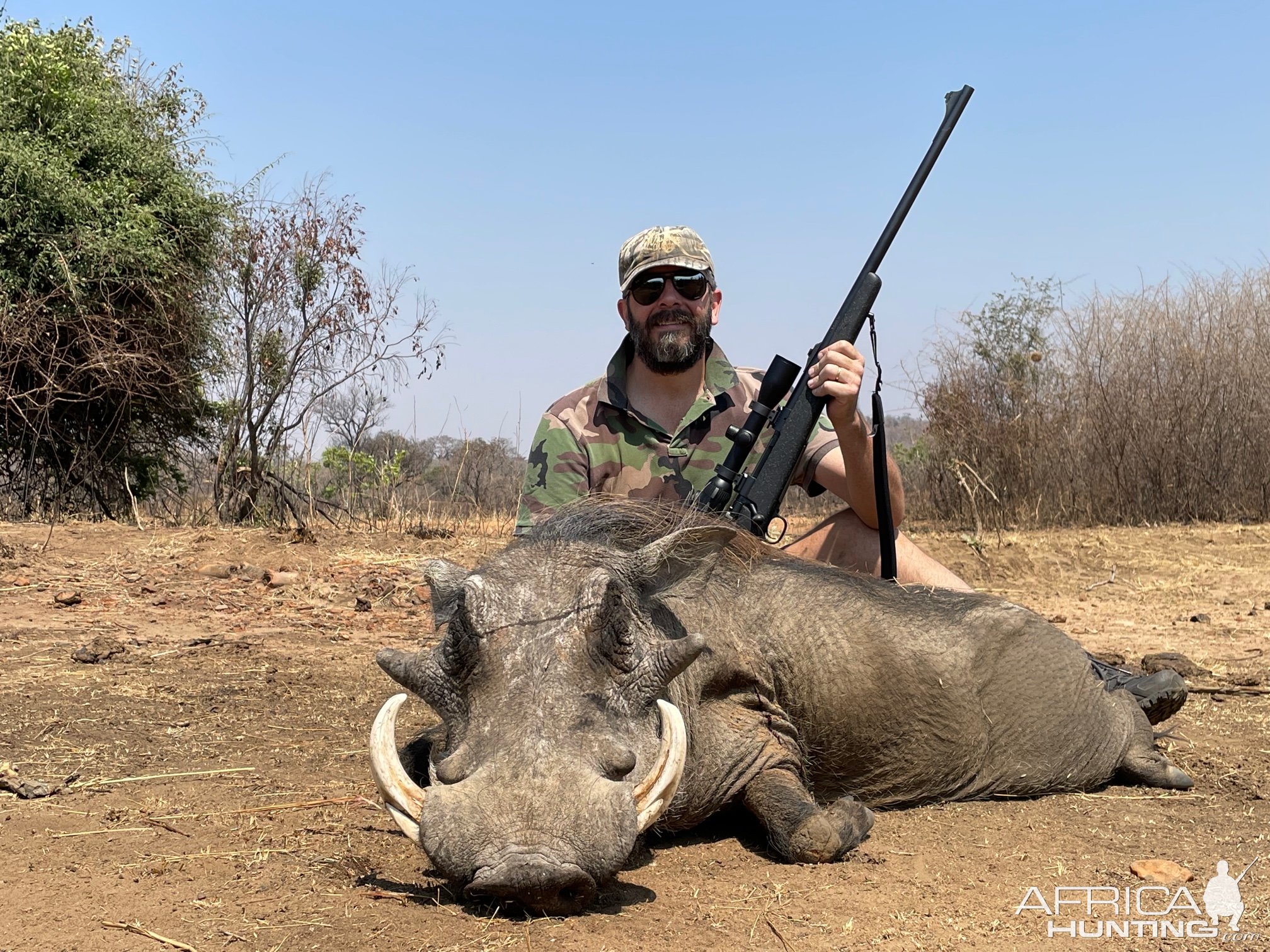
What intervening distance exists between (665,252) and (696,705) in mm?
1963

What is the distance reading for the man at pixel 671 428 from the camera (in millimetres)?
4168

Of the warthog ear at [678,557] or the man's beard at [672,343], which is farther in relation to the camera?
the man's beard at [672,343]

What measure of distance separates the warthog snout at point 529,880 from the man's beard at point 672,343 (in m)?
2.56

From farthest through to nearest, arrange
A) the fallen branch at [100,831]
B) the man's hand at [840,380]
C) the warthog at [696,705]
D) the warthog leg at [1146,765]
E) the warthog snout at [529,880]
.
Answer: the man's hand at [840,380], the warthog leg at [1146,765], the fallen branch at [100,831], the warthog at [696,705], the warthog snout at [529,880]

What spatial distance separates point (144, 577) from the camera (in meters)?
7.65

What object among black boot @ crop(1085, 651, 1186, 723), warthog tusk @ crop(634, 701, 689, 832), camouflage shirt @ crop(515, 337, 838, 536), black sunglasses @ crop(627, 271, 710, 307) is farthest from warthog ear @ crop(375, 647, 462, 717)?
black boot @ crop(1085, 651, 1186, 723)

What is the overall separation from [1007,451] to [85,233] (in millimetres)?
10550

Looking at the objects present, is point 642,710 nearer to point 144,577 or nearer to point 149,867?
point 149,867

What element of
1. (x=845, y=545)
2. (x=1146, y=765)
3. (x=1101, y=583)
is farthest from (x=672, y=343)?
(x=1101, y=583)

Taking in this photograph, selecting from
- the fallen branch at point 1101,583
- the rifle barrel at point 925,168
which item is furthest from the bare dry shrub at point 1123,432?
the rifle barrel at point 925,168

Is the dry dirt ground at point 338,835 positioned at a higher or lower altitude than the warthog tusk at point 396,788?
lower

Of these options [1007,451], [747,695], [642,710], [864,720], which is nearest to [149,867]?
[642,710]

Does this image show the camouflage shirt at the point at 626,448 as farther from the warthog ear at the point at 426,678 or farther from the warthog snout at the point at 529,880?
the warthog snout at the point at 529,880

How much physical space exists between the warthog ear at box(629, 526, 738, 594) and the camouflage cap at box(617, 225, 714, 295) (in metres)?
1.49
